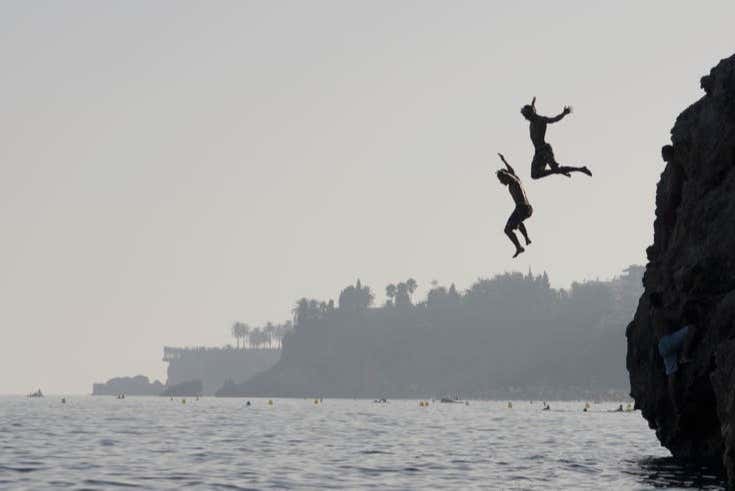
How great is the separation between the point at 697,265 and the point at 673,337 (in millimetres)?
3741

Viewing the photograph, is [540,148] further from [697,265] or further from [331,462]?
[331,462]

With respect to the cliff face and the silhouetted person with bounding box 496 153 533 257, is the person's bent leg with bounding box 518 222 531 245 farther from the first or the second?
the cliff face

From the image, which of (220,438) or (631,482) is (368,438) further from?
(631,482)

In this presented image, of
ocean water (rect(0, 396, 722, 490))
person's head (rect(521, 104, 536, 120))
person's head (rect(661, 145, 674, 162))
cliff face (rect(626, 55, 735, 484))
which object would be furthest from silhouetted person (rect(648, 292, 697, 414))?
person's head (rect(521, 104, 536, 120))

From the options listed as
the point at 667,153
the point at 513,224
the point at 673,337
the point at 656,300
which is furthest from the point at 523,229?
the point at 667,153

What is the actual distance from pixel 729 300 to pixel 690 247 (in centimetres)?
899

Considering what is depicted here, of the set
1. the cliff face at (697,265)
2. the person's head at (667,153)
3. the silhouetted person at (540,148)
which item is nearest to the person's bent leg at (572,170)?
the silhouetted person at (540,148)

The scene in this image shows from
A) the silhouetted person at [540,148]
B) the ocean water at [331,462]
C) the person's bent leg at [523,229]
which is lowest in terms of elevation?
the ocean water at [331,462]

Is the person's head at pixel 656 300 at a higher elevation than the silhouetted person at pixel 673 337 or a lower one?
higher

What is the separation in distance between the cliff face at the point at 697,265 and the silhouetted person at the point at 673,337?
29 centimetres

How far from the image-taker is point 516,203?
2639 centimetres

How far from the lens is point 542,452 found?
66562 mm

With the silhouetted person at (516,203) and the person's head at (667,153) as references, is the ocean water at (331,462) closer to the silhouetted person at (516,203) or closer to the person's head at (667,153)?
the person's head at (667,153)

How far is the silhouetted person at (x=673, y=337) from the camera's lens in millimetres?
47125
